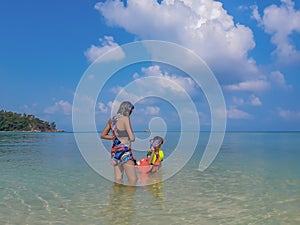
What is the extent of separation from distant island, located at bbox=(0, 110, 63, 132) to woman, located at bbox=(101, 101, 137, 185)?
555ft

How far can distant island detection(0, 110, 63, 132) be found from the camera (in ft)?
535

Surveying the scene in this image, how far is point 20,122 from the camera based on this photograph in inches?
6654

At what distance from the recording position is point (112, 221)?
22.9 feet

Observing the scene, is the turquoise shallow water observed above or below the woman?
below

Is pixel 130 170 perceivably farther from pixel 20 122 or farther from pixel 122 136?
pixel 20 122

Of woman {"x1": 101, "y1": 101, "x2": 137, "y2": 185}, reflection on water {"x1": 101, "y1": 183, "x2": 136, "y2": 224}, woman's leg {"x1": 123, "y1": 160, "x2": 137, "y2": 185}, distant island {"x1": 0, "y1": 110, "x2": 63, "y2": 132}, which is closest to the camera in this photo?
reflection on water {"x1": 101, "y1": 183, "x2": 136, "y2": 224}

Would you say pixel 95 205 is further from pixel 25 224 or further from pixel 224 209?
pixel 224 209

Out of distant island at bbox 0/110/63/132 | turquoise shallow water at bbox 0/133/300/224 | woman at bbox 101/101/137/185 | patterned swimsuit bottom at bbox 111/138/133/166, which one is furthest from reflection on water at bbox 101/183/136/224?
distant island at bbox 0/110/63/132

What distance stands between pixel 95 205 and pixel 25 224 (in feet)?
6.79

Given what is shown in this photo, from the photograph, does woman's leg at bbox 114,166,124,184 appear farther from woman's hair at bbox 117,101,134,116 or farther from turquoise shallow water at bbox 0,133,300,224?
woman's hair at bbox 117,101,134,116

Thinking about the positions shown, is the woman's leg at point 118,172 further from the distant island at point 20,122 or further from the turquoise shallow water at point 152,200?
the distant island at point 20,122

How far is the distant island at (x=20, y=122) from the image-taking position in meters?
163

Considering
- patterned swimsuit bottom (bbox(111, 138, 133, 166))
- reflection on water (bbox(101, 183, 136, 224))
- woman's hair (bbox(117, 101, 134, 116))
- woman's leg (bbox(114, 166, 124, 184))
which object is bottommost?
reflection on water (bbox(101, 183, 136, 224))

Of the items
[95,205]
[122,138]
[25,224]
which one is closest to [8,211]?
[25,224]
